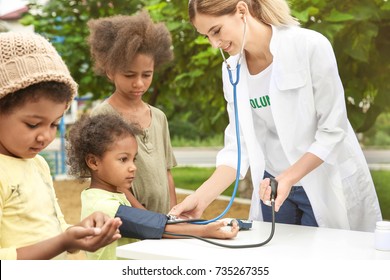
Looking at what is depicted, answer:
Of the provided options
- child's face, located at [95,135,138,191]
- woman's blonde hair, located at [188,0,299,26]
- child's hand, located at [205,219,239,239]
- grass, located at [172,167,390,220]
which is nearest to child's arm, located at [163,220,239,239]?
child's hand, located at [205,219,239,239]

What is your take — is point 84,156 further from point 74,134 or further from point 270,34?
point 270,34

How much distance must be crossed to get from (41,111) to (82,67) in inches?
195

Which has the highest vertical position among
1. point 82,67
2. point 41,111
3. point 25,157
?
point 41,111

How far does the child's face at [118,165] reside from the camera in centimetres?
218

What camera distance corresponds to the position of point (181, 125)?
18.3 metres

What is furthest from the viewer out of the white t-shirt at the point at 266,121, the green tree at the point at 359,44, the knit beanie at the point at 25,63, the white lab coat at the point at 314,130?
the green tree at the point at 359,44

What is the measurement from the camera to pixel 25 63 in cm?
163

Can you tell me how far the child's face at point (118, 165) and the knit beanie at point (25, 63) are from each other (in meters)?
0.55

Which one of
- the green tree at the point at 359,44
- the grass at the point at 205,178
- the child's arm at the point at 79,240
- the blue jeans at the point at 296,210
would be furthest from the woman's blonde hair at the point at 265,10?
the grass at the point at 205,178

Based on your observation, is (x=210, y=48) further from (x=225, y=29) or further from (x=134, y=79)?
(x=225, y=29)

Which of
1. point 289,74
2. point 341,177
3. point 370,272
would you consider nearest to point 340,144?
point 341,177

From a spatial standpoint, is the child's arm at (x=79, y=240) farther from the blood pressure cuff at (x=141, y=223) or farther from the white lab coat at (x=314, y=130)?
the white lab coat at (x=314, y=130)

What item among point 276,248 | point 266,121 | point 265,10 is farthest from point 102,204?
point 265,10

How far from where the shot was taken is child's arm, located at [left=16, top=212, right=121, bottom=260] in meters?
1.50
